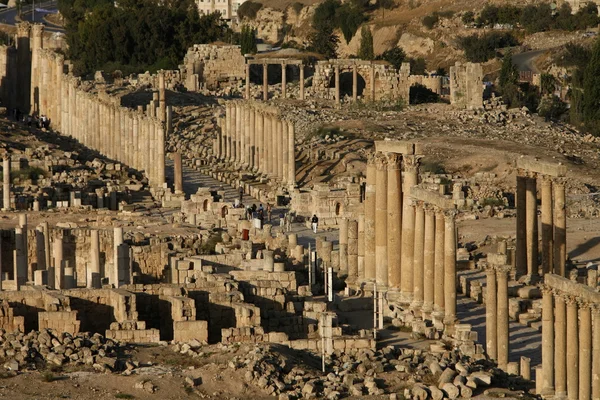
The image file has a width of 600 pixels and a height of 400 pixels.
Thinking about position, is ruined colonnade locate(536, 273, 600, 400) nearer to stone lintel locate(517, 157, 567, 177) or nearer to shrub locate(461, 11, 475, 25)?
stone lintel locate(517, 157, 567, 177)

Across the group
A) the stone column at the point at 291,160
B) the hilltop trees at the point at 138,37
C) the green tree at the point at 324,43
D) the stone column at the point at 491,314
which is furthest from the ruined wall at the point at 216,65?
the stone column at the point at 491,314

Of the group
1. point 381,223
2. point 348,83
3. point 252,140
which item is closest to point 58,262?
point 381,223

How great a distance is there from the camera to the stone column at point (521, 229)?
2117 inches

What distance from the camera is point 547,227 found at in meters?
53.2

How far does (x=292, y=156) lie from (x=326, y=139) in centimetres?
986

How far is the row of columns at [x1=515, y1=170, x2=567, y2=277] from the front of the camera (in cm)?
5244

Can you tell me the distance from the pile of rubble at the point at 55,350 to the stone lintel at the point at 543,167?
13.9 m

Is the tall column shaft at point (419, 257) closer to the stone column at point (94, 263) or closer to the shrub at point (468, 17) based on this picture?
the stone column at point (94, 263)

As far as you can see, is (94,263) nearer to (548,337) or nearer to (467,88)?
(548,337)

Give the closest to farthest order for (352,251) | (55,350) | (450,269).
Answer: (55,350), (450,269), (352,251)

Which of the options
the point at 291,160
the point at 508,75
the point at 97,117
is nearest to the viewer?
the point at 291,160

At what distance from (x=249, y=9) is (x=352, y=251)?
11186 centimetres

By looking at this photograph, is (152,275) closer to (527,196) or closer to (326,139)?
(527,196)

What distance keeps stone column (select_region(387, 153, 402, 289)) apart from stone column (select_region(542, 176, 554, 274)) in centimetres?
367
